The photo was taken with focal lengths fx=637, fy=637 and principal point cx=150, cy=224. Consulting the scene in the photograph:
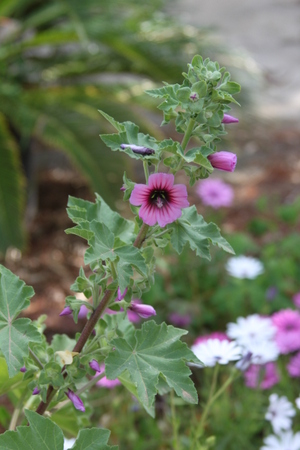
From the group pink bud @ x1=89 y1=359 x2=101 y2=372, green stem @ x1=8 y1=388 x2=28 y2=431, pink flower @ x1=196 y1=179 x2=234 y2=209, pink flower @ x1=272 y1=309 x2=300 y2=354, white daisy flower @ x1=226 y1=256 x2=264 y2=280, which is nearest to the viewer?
pink bud @ x1=89 y1=359 x2=101 y2=372

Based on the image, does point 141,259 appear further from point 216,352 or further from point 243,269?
point 243,269

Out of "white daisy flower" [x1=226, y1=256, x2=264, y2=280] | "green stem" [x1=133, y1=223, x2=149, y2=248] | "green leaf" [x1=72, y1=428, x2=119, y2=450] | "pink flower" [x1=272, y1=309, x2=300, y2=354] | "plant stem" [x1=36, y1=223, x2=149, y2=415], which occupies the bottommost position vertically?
"green leaf" [x1=72, y1=428, x2=119, y2=450]

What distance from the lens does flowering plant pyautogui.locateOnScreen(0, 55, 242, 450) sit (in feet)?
2.90

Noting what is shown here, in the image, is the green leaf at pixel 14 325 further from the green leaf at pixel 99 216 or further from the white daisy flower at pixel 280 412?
the white daisy flower at pixel 280 412

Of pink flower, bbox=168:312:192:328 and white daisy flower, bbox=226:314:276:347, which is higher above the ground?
pink flower, bbox=168:312:192:328

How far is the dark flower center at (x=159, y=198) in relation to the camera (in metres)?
0.90

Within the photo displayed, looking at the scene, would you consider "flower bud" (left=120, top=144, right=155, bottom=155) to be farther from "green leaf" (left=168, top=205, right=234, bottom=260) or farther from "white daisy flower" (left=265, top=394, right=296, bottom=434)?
"white daisy flower" (left=265, top=394, right=296, bottom=434)

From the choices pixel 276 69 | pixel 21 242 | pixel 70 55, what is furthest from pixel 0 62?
pixel 276 69

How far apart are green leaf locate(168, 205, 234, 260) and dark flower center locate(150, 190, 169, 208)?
0.14 ft

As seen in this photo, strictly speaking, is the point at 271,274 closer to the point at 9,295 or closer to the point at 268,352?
the point at 268,352

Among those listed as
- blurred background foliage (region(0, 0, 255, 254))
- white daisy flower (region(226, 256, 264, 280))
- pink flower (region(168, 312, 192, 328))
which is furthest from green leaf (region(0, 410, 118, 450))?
blurred background foliage (region(0, 0, 255, 254))

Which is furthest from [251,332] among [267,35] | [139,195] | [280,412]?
[267,35]

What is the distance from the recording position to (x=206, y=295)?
2.89m

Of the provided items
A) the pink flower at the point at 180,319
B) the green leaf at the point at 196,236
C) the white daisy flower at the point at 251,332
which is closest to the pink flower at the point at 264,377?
the white daisy flower at the point at 251,332
